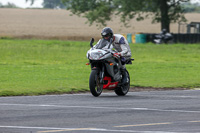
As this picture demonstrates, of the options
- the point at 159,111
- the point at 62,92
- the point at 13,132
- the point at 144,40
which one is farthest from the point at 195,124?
the point at 144,40

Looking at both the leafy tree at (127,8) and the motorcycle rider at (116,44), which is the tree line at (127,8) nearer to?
the leafy tree at (127,8)

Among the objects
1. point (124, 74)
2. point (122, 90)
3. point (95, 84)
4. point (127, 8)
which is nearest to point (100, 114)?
point (95, 84)

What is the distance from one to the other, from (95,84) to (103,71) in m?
0.39

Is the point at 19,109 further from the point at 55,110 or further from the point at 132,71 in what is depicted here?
the point at 132,71

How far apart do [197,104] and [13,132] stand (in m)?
4.87

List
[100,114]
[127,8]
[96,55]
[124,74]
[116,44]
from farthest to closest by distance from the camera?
[127,8] < [124,74] < [116,44] < [96,55] < [100,114]

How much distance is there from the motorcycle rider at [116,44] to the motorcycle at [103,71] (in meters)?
0.15

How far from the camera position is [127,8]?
148ft

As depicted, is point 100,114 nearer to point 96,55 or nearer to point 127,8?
point 96,55

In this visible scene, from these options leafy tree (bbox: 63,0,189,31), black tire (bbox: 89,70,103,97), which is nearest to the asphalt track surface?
black tire (bbox: 89,70,103,97)

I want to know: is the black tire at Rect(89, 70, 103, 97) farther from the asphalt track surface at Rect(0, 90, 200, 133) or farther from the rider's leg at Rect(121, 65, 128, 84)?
the rider's leg at Rect(121, 65, 128, 84)

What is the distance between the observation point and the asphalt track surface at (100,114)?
7523 mm

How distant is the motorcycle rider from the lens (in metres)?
12.2

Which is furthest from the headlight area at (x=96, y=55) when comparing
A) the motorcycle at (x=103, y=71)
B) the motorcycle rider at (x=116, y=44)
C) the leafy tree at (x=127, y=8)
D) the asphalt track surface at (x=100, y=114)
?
the leafy tree at (x=127, y=8)
